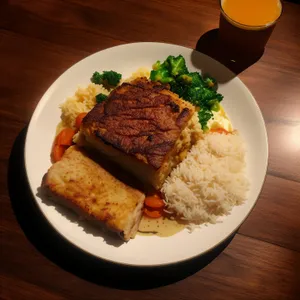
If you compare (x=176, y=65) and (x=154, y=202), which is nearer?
(x=154, y=202)

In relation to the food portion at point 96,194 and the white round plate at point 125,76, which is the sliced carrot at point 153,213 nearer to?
the food portion at point 96,194

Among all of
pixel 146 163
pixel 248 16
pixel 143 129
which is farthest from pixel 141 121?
pixel 248 16

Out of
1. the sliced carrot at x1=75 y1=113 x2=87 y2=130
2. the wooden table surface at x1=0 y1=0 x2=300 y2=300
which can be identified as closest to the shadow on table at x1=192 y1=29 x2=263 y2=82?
the wooden table surface at x1=0 y1=0 x2=300 y2=300

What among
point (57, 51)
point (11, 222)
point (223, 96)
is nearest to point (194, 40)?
point (223, 96)

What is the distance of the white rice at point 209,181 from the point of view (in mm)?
2523

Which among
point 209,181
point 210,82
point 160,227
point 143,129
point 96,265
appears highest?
point 210,82

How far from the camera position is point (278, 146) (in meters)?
3.00

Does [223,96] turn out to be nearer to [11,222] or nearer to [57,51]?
[57,51]

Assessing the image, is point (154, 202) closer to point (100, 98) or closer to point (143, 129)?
point (143, 129)

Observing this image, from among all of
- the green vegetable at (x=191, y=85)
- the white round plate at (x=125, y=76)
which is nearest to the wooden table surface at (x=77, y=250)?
the white round plate at (x=125, y=76)

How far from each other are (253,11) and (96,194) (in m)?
1.93

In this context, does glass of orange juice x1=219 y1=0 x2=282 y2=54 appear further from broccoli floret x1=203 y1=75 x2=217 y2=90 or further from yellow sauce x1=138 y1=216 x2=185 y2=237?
yellow sauce x1=138 y1=216 x2=185 y2=237

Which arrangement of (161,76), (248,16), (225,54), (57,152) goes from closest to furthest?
(57,152) < (161,76) < (248,16) < (225,54)

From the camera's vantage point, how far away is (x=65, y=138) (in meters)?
2.84
